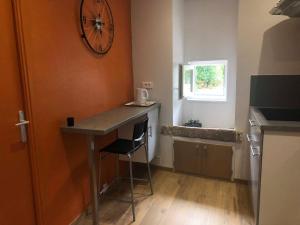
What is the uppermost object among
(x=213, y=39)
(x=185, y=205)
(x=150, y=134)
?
(x=213, y=39)

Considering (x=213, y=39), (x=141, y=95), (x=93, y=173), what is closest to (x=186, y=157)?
(x=141, y=95)

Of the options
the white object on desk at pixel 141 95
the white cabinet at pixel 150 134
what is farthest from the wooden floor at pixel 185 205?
the white object on desk at pixel 141 95

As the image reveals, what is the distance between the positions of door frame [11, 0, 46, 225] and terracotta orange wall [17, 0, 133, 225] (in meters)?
0.03

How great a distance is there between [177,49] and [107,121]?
158cm

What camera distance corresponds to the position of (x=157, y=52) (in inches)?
115

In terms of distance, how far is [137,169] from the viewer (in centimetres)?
320

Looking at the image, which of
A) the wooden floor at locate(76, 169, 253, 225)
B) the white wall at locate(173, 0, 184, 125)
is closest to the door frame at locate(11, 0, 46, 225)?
the wooden floor at locate(76, 169, 253, 225)

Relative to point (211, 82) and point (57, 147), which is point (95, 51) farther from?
point (211, 82)

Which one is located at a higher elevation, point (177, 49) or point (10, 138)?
point (177, 49)

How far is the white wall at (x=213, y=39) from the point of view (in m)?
3.20

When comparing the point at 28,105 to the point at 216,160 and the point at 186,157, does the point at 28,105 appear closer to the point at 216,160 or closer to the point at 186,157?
the point at 186,157

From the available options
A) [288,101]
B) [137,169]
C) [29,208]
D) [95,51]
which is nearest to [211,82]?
[288,101]

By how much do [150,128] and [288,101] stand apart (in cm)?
153

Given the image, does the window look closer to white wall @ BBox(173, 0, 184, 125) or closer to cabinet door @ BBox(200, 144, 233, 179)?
white wall @ BBox(173, 0, 184, 125)
